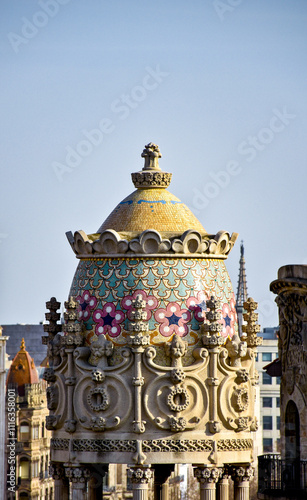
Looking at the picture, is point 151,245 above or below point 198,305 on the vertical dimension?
above

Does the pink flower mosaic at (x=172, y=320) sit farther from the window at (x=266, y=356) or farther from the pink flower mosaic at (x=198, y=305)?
the window at (x=266, y=356)

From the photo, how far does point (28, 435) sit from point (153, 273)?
75141mm

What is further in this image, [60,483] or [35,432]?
[35,432]

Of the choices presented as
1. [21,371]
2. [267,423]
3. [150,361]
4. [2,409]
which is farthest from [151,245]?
[267,423]

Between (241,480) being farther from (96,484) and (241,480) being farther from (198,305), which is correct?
(198,305)

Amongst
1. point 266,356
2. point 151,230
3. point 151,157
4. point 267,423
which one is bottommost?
point 151,230

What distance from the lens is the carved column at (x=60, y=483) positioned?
125 feet

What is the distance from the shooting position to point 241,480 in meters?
37.9

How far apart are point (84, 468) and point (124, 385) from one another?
7.65 feet

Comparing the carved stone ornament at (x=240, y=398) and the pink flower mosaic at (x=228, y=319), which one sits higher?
the pink flower mosaic at (x=228, y=319)

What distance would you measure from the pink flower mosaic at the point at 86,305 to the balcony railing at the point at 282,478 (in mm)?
5768

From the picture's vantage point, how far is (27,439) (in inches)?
4358

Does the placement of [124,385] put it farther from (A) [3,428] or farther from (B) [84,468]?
(A) [3,428]

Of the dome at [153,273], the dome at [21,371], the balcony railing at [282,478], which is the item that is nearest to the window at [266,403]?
the dome at [21,371]
